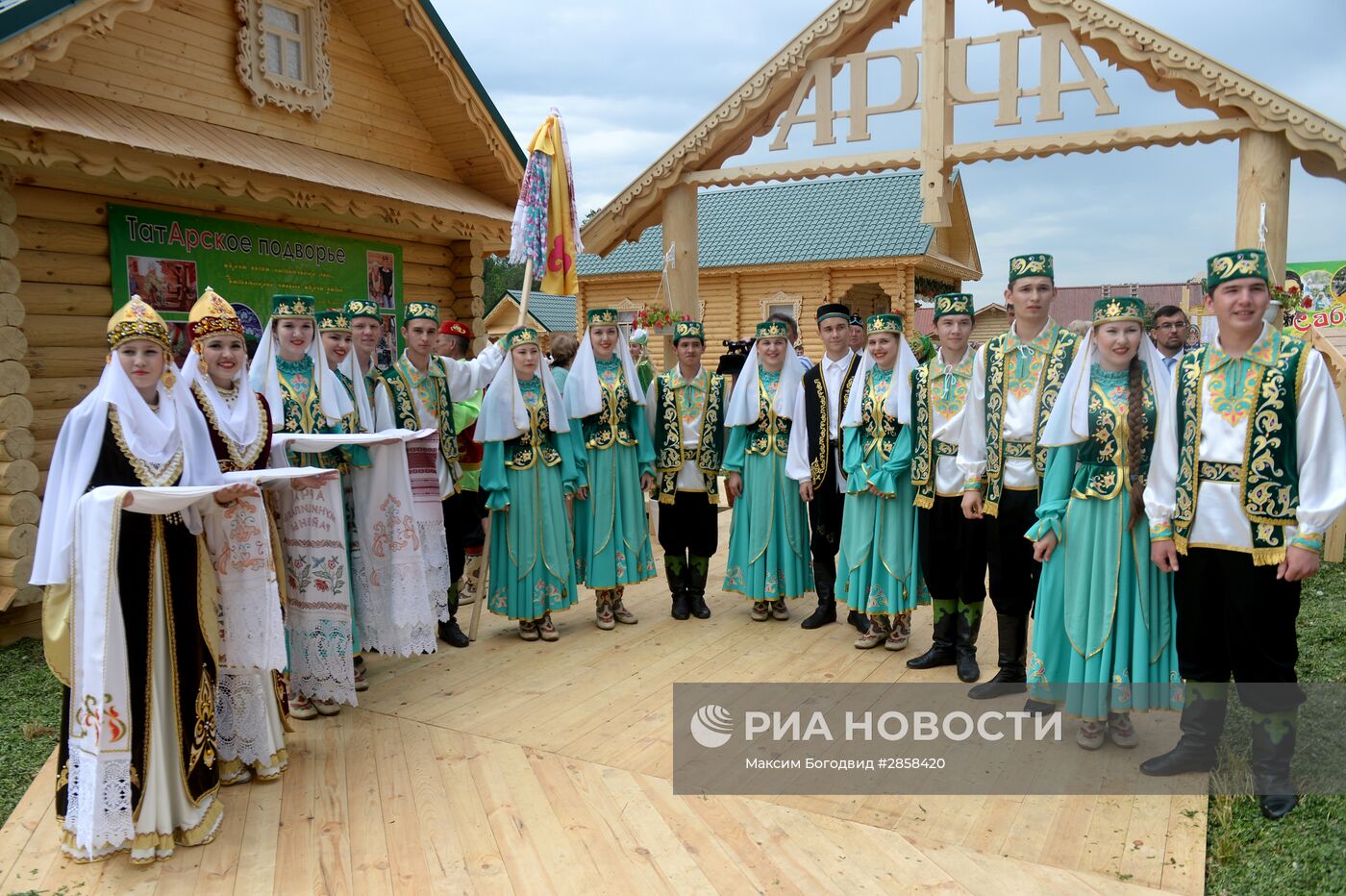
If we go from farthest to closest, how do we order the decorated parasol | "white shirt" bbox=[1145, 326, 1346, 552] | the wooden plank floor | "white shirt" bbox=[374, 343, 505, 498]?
the decorated parasol, "white shirt" bbox=[374, 343, 505, 498], "white shirt" bbox=[1145, 326, 1346, 552], the wooden plank floor

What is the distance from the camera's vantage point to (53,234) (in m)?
5.61

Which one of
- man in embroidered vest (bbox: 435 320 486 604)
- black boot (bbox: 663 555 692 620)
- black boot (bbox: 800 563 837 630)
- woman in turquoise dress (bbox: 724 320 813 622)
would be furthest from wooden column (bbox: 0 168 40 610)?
black boot (bbox: 800 563 837 630)

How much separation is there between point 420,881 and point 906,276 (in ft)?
55.8

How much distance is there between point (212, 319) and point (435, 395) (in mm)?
1800

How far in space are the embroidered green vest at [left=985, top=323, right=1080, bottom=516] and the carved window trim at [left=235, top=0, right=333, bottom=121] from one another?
18.0 feet

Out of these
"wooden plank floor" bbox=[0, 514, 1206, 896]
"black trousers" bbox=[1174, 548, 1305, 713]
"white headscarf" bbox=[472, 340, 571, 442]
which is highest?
"white headscarf" bbox=[472, 340, 571, 442]

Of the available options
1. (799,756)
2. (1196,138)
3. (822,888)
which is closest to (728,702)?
(799,756)

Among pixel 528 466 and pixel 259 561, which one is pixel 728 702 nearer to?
pixel 528 466

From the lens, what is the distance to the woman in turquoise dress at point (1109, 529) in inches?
142

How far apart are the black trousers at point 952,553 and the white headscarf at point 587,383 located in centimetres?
200

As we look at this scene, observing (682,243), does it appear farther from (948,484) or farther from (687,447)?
(948,484)

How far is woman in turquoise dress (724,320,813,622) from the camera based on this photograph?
5672 mm

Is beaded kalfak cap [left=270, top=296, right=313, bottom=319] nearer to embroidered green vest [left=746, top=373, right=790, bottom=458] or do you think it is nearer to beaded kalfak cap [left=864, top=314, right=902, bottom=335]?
embroidered green vest [left=746, top=373, right=790, bottom=458]

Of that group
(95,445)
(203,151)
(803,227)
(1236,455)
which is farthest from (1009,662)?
(803,227)
